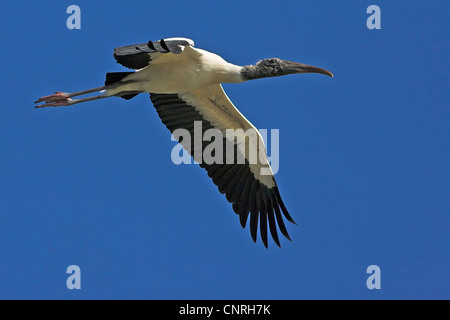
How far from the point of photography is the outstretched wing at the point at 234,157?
1261 cm

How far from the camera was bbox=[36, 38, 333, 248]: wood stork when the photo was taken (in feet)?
37.4

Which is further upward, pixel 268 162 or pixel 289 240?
pixel 268 162

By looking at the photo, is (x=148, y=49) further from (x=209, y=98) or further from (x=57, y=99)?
(x=209, y=98)

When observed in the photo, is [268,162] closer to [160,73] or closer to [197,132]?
[197,132]

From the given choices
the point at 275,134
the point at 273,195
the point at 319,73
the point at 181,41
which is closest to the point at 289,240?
the point at 273,195

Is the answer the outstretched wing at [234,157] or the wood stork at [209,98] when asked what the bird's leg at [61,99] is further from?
the outstretched wing at [234,157]

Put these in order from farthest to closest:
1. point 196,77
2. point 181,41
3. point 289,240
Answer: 1. point 289,240
2. point 196,77
3. point 181,41

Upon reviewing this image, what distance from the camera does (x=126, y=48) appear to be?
10.2m

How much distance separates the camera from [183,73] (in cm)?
1142

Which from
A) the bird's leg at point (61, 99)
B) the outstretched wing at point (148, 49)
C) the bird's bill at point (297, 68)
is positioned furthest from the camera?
the bird's leg at point (61, 99)

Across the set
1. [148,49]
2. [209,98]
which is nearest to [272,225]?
[209,98]

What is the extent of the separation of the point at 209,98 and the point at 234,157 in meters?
1.10

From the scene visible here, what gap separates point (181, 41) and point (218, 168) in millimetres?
3244

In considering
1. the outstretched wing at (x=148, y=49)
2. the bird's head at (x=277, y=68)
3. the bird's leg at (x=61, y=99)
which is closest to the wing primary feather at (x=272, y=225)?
the bird's head at (x=277, y=68)
